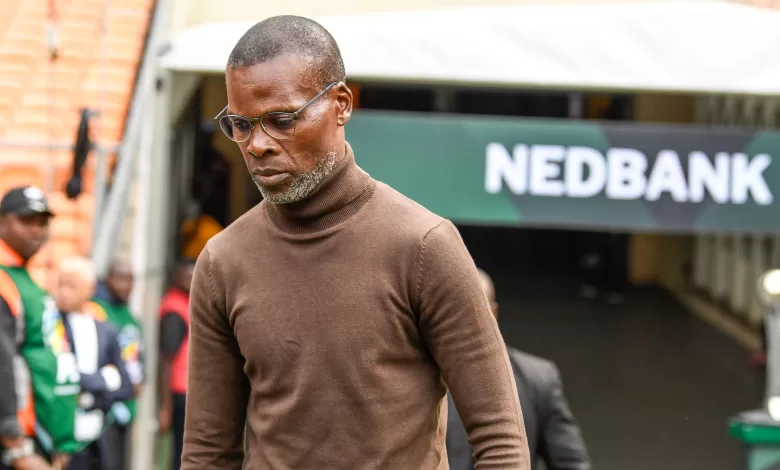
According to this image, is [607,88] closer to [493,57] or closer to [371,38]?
[493,57]

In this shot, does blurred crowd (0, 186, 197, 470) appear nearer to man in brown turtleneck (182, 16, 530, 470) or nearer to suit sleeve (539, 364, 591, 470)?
suit sleeve (539, 364, 591, 470)

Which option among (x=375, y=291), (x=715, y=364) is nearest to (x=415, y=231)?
(x=375, y=291)

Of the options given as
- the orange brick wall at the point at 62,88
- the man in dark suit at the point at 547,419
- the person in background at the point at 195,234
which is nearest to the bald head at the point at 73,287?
the orange brick wall at the point at 62,88

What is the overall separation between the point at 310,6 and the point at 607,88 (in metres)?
1.96

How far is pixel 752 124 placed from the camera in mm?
16984

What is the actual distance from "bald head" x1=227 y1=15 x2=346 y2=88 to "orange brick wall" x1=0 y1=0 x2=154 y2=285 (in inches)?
212

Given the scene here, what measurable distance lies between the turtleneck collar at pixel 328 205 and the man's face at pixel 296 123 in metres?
0.03

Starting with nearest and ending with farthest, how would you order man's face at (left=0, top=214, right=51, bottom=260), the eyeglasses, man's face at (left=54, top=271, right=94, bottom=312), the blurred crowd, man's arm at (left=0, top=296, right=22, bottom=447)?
the eyeglasses
man's arm at (left=0, top=296, right=22, bottom=447)
the blurred crowd
man's face at (left=0, top=214, right=51, bottom=260)
man's face at (left=54, top=271, right=94, bottom=312)

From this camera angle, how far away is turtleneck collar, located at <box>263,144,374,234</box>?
2.19m

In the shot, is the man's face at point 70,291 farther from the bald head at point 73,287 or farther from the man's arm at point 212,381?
the man's arm at point 212,381

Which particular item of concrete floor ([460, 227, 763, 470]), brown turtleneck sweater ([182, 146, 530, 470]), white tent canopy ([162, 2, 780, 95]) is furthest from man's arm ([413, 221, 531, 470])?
concrete floor ([460, 227, 763, 470])

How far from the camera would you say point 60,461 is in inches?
229

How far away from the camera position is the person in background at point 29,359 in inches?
190

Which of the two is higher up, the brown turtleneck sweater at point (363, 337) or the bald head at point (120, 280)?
the brown turtleneck sweater at point (363, 337)
